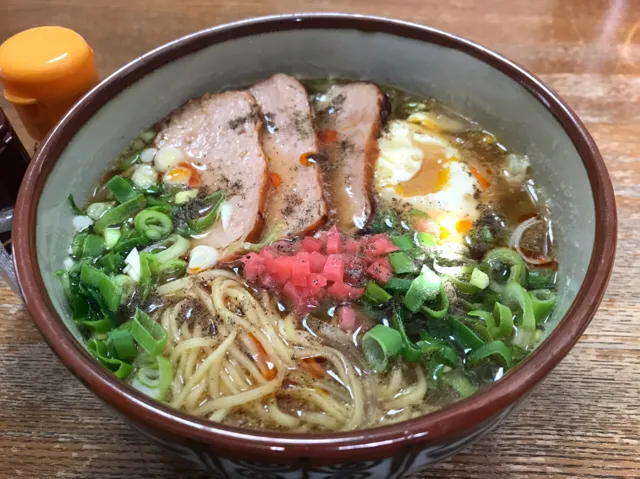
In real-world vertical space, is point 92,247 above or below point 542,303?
below

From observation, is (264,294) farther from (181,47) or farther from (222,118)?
(181,47)

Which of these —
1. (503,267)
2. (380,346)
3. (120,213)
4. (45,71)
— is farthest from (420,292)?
(45,71)

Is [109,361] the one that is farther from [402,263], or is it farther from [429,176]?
[429,176]

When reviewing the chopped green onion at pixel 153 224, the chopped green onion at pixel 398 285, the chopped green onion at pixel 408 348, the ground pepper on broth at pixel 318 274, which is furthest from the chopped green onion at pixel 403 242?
the chopped green onion at pixel 153 224

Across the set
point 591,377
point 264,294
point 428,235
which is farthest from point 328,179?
point 591,377

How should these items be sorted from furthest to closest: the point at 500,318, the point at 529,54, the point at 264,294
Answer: the point at 529,54 → the point at 264,294 → the point at 500,318

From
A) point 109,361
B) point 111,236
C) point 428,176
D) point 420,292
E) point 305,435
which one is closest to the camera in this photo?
point 305,435
